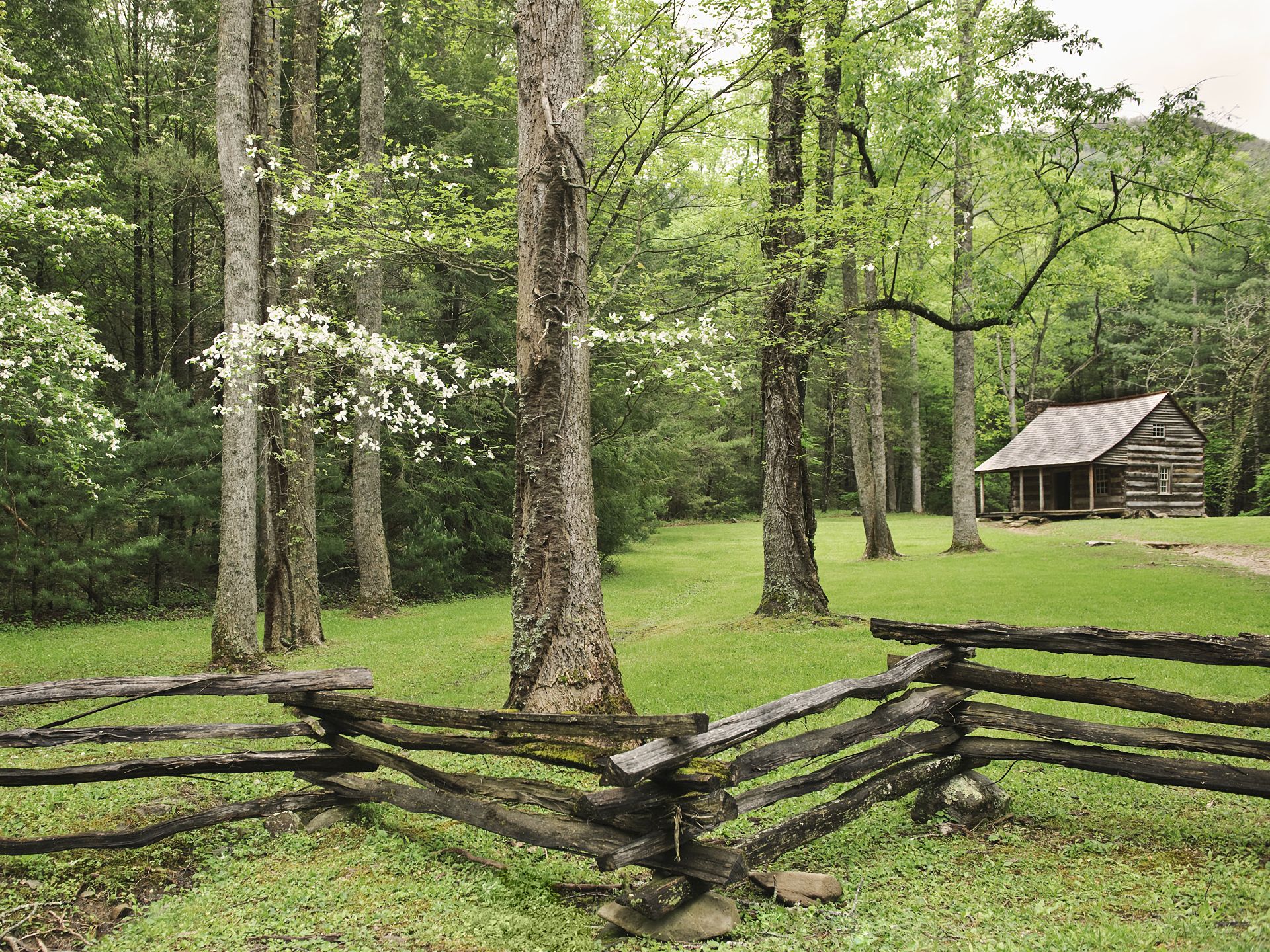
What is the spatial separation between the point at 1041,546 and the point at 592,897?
796 inches

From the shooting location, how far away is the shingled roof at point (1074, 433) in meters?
30.0

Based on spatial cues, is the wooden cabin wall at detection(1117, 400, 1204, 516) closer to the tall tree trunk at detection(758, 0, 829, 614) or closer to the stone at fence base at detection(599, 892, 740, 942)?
the tall tree trunk at detection(758, 0, 829, 614)

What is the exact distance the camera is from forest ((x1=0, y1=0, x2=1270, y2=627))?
8656mm

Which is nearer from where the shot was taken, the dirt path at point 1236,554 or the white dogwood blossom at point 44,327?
the white dogwood blossom at point 44,327

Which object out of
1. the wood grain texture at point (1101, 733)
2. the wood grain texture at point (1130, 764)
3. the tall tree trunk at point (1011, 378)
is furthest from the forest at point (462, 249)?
the tall tree trunk at point (1011, 378)

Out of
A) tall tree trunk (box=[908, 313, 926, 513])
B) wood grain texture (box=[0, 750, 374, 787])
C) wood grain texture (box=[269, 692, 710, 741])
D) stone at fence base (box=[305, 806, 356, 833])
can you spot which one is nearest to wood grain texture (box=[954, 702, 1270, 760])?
wood grain texture (box=[269, 692, 710, 741])

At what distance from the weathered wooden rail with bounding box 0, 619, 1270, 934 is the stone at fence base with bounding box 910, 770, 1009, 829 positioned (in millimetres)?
103

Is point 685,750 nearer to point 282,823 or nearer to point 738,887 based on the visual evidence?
point 738,887

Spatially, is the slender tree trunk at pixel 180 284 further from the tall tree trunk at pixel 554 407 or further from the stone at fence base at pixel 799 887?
the stone at fence base at pixel 799 887

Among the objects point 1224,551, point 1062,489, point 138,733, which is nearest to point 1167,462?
point 1062,489

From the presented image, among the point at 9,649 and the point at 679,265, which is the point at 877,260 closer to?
the point at 679,265

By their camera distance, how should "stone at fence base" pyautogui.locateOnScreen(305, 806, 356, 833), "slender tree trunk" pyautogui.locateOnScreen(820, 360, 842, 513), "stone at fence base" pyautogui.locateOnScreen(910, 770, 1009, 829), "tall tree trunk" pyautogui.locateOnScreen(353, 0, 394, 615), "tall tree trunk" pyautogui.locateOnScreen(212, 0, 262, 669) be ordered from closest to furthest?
"stone at fence base" pyautogui.locateOnScreen(910, 770, 1009, 829), "stone at fence base" pyautogui.locateOnScreen(305, 806, 356, 833), "tall tree trunk" pyautogui.locateOnScreen(212, 0, 262, 669), "tall tree trunk" pyautogui.locateOnScreen(353, 0, 394, 615), "slender tree trunk" pyautogui.locateOnScreen(820, 360, 842, 513)

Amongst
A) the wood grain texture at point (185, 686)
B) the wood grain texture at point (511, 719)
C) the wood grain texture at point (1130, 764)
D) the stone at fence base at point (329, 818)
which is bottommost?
the stone at fence base at point (329, 818)

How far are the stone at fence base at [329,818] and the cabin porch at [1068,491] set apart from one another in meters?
31.9
